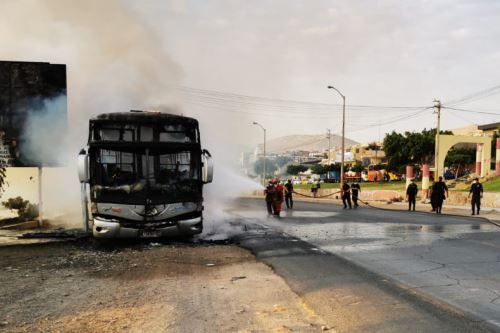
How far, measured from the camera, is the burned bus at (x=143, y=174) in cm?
1002

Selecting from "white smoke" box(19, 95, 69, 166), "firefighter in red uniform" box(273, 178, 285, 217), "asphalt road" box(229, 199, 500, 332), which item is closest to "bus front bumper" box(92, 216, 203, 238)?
"asphalt road" box(229, 199, 500, 332)

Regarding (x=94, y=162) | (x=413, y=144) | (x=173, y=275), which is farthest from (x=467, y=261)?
(x=413, y=144)

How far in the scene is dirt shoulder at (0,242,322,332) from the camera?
15.9 feet

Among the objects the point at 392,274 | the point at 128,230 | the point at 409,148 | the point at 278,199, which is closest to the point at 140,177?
the point at 128,230

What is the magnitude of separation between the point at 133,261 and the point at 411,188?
17.6 meters

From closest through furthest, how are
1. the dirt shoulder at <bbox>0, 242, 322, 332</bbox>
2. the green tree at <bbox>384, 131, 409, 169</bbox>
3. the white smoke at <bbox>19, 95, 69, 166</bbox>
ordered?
the dirt shoulder at <bbox>0, 242, 322, 332</bbox> → the white smoke at <bbox>19, 95, 69, 166</bbox> → the green tree at <bbox>384, 131, 409, 169</bbox>

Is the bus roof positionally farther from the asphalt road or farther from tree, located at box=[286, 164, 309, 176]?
tree, located at box=[286, 164, 309, 176]

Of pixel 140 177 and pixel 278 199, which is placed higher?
pixel 140 177

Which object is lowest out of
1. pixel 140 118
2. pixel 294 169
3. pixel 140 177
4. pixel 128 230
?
pixel 294 169

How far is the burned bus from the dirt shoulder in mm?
738

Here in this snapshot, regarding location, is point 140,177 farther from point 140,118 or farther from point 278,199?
point 278,199

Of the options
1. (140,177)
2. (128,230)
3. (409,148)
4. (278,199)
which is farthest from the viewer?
(409,148)

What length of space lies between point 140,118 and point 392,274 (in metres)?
6.33

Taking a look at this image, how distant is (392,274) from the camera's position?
719 centimetres
